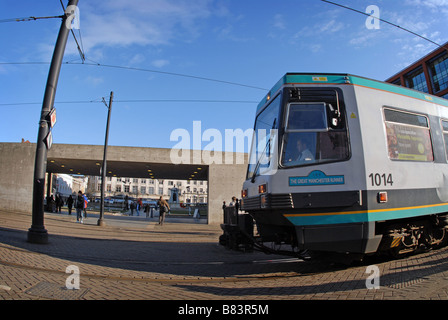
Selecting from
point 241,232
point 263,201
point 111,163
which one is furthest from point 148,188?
point 263,201

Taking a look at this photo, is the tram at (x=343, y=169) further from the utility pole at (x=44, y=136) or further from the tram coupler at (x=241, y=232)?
the utility pole at (x=44, y=136)

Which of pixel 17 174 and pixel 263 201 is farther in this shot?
pixel 17 174

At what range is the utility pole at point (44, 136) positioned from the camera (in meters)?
8.12

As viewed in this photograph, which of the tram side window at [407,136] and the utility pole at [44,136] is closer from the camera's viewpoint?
the tram side window at [407,136]

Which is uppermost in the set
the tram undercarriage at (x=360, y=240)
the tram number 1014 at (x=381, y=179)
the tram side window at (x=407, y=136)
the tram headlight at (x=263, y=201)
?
the tram side window at (x=407, y=136)

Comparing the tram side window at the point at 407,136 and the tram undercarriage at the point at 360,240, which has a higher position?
the tram side window at the point at 407,136

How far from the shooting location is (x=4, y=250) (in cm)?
661

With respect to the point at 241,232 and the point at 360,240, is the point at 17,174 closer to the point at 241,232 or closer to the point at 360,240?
the point at 241,232

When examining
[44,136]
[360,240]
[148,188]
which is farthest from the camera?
[148,188]

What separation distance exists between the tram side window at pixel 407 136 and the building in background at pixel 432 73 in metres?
52.9

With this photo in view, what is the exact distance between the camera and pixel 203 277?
5.50 metres

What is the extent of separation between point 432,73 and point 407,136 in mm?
58943

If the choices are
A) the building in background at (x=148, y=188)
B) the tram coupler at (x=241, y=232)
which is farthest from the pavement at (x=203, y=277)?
the building in background at (x=148, y=188)

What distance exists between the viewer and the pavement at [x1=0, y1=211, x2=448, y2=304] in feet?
13.3
